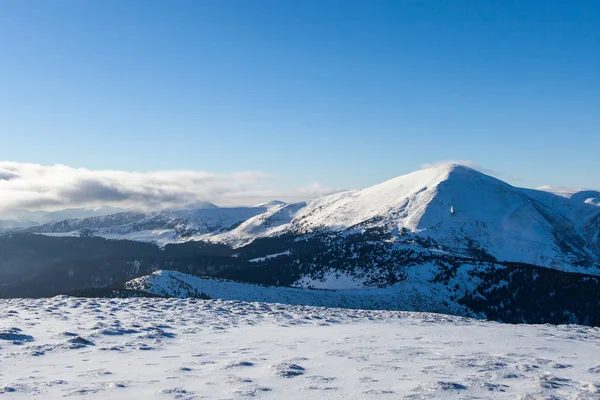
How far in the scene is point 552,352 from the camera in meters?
18.1

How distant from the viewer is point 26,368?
13570 mm

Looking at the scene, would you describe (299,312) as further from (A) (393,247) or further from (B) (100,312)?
(A) (393,247)

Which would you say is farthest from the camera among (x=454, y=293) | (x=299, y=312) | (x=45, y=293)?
(x=45, y=293)

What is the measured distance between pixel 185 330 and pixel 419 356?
472 inches

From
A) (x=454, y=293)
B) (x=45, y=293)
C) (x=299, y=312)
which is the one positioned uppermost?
(x=299, y=312)

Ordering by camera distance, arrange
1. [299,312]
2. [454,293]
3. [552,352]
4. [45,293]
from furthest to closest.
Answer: [45,293] → [454,293] → [299,312] → [552,352]

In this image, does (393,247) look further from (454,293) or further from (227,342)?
(227,342)

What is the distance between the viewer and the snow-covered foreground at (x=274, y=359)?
11.4m

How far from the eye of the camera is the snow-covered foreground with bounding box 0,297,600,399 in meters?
11.4

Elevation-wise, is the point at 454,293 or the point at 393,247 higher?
the point at 393,247

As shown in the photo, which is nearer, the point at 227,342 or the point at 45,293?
the point at 227,342

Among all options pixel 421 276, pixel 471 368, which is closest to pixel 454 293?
pixel 421 276

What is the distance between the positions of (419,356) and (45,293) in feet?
688

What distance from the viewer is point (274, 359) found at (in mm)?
15242
